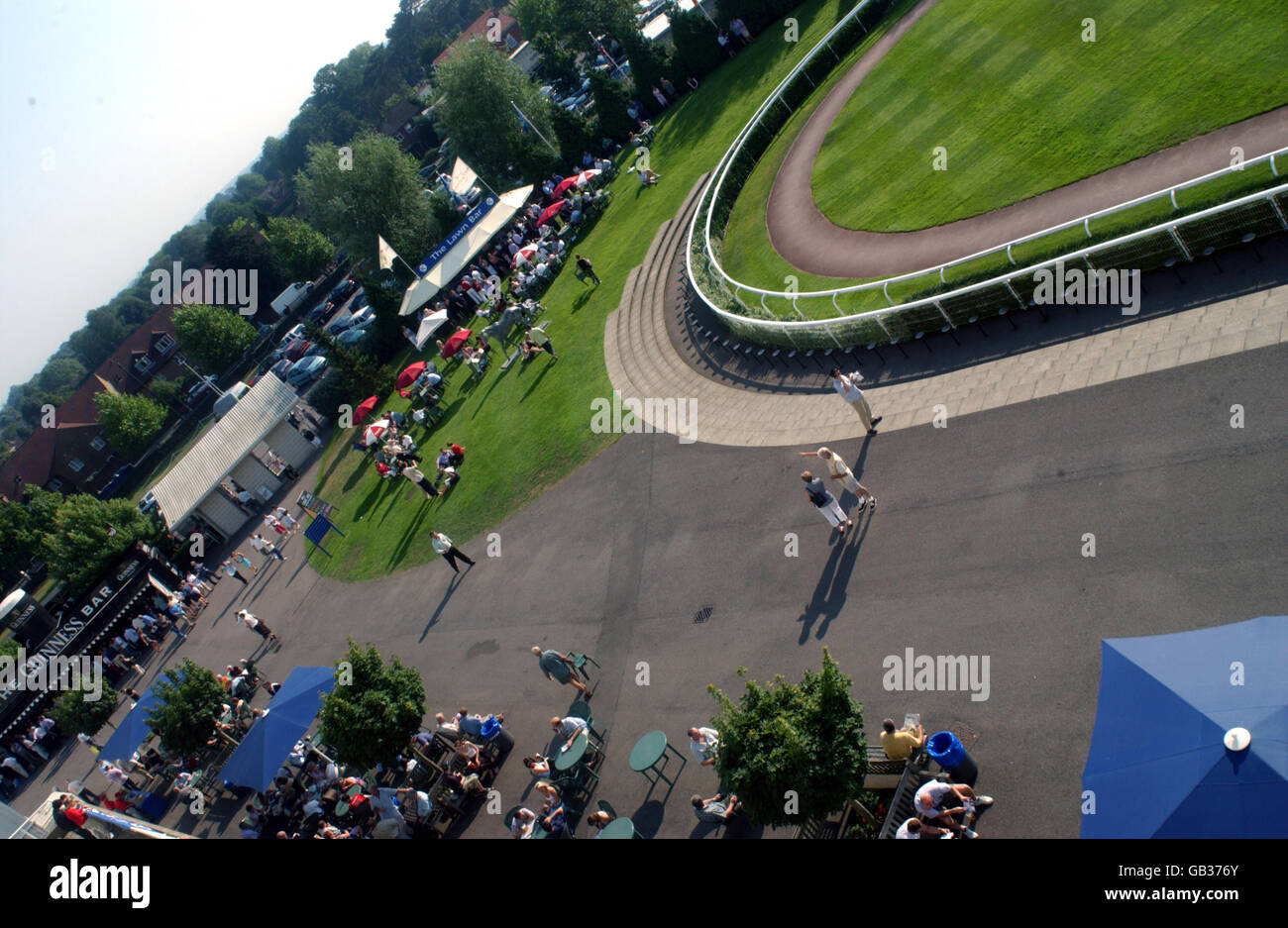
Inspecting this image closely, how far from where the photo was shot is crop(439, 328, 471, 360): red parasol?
38.7 metres

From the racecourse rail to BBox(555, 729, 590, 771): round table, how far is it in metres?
11.7

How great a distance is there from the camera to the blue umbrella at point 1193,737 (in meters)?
7.64

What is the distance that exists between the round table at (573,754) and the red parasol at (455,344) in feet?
85.1

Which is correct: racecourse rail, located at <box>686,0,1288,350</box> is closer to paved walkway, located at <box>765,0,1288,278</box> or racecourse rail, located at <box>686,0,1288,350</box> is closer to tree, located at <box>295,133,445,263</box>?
paved walkway, located at <box>765,0,1288,278</box>

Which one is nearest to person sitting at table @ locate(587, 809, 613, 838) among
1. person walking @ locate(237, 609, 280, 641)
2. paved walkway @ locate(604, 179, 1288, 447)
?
paved walkway @ locate(604, 179, 1288, 447)

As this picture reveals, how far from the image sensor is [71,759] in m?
30.5

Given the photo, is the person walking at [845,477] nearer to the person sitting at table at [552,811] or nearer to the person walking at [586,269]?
the person sitting at table at [552,811]

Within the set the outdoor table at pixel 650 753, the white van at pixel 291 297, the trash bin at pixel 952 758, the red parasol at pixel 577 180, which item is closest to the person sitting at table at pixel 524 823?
the outdoor table at pixel 650 753

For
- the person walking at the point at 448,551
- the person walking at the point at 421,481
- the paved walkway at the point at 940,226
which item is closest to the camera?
the paved walkway at the point at 940,226

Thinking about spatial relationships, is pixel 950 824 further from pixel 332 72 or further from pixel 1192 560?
pixel 332 72

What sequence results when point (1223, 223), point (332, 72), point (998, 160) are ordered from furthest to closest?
point (332, 72)
point (998, 160)
point (1223, 223)

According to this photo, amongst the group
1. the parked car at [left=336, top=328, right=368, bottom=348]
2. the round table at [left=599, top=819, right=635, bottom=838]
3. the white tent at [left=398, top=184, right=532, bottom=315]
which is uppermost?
the white tent at [left=398, top=184, right=532, bottom=315]
